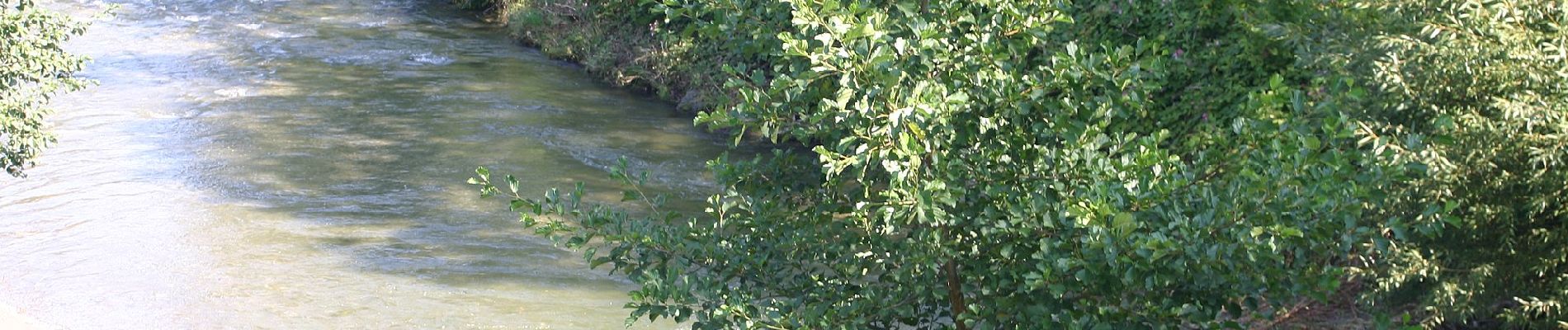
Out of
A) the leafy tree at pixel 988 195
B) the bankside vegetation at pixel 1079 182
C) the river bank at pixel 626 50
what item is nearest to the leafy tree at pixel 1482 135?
the bankside vegetation at pixel 1079 182

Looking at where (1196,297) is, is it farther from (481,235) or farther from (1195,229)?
(481,235)

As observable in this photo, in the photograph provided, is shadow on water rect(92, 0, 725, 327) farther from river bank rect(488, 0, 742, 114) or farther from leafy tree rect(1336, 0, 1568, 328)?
leafy tree rect(1336, 0, 1568, 328)

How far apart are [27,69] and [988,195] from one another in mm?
7143

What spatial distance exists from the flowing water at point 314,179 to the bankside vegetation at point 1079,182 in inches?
193

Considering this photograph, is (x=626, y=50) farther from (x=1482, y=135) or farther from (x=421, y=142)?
(x=1482, y=135)

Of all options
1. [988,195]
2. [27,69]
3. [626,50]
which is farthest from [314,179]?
[988,195]

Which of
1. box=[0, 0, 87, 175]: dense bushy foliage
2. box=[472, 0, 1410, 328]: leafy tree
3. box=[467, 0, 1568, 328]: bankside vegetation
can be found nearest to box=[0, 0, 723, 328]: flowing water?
box=[0, 0, 87, 175]: dense bushy foliage

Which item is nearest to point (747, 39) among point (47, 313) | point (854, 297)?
point (854, 297)

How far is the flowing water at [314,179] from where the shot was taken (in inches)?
402

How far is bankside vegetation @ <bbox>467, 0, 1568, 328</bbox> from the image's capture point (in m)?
3.90

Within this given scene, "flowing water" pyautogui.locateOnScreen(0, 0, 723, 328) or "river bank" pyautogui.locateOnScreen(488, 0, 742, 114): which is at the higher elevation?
"river bank" pyautogui.locateOnScreen(488, 0, 742, 114)

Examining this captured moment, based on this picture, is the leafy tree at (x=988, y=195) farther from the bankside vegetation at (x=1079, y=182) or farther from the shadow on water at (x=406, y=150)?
the shadow on water at (x=406, y=150)

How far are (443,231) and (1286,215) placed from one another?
8.89 metres

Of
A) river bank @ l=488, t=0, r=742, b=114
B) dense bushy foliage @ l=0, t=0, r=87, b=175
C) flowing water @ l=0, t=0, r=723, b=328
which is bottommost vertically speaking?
flowing water @ l=0, t=0, r=723, b=328
